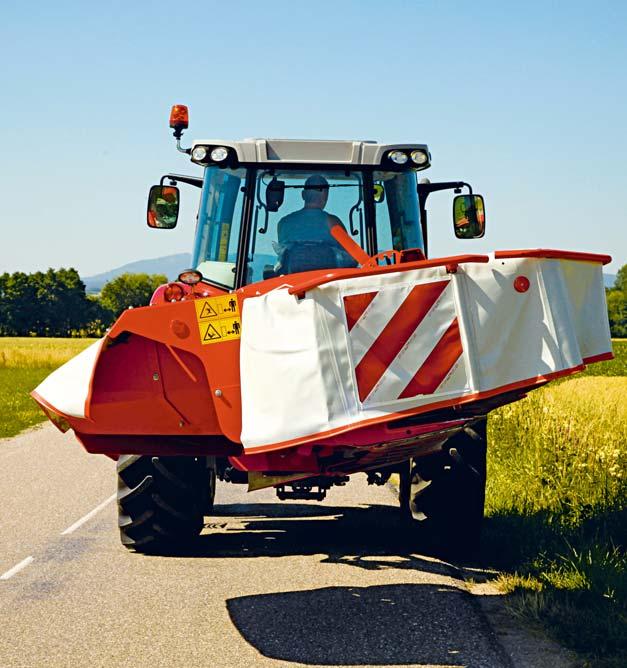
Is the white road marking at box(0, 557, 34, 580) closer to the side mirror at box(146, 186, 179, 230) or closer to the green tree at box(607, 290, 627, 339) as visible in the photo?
the side mirror at box(146, 186, 179, 230)

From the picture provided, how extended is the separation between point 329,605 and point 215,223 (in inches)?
111

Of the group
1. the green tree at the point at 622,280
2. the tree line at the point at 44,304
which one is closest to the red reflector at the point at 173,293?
the tree line at the point at 44,304

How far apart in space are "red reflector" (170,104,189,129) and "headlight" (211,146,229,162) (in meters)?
0.53

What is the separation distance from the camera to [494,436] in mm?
11891

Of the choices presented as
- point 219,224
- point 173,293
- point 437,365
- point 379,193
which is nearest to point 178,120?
point 219,224

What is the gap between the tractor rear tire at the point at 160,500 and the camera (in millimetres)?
7297

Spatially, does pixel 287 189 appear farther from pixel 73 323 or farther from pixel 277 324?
pixel 73 323

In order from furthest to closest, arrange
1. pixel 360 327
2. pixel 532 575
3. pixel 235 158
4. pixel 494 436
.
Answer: pixel 494 436 < pixel 235 158 < pixel 532 575 < pixel 360 327

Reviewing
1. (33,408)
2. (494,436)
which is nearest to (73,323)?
(33,408)

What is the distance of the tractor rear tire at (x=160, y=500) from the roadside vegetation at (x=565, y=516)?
2171 mm

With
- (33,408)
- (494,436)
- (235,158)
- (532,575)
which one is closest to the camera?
(532,575)

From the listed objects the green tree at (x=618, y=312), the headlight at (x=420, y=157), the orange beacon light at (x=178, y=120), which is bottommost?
the green tree at (x=618, y=312)

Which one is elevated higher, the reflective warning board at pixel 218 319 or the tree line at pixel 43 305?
the reflective warning board at pixel 218 319

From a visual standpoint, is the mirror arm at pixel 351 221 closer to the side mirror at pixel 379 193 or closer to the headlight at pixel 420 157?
the side mirror at pixel 379 193
